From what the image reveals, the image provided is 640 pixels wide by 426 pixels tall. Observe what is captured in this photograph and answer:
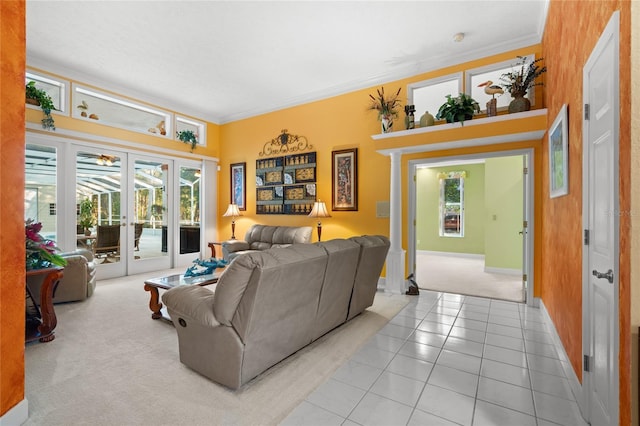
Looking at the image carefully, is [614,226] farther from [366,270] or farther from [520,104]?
[520,104]

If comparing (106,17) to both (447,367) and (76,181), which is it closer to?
(76,181)

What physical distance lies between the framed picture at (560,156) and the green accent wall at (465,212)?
5501 mm

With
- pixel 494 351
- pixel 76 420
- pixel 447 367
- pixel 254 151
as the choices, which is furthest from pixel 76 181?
pixel 494 351

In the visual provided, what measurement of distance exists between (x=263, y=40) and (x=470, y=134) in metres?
2.97

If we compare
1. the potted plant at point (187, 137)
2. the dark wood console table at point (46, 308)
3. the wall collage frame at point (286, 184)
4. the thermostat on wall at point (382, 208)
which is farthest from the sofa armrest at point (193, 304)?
the potted plant at point (187, 137)

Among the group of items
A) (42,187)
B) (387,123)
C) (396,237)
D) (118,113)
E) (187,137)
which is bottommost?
(396,237)

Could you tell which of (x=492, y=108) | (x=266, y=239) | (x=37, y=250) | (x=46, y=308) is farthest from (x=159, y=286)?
(x=492, y=108)

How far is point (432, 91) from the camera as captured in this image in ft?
16.1

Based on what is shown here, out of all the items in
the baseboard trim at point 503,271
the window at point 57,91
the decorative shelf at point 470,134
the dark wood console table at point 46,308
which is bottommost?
the baseboard trim at point 503,271

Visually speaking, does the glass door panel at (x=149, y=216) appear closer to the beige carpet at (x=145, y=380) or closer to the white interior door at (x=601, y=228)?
the beige carpet at (x=145, y=380)

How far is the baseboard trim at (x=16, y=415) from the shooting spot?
1.64 metres

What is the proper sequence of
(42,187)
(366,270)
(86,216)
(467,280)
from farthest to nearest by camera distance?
(467,280), (86,216), (42,187), (366,270)

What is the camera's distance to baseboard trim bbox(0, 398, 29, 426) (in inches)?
64.8

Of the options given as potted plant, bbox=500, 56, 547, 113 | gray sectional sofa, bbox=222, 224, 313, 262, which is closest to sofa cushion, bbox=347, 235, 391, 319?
gray sectional sofa, bbox=222, 224, 313, 262
